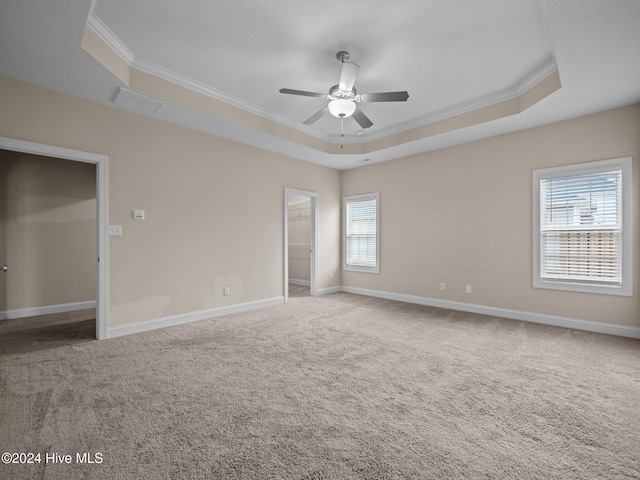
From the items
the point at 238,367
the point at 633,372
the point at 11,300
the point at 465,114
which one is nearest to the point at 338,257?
the point at 465,114

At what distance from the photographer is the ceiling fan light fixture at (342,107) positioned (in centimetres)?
329

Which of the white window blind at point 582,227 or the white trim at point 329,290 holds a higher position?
the white window blind at point 582,227

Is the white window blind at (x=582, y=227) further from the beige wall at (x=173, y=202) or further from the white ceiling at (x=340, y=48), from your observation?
the beige wall at (x=173, y=202)

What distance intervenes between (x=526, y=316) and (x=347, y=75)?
414 centimetres

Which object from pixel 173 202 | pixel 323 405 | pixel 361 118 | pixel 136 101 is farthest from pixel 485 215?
pixel 136 101

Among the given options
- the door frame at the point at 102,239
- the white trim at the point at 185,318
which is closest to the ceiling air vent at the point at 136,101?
the door frame at the point at 102,239

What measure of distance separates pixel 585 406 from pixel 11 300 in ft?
22.5

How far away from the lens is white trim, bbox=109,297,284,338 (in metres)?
3.68

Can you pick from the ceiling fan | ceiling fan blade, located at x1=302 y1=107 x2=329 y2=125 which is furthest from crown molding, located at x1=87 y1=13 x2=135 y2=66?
ceiling fan blade, located at x1=302 y1=107 x2=329 y2=125

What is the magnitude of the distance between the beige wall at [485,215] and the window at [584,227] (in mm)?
102

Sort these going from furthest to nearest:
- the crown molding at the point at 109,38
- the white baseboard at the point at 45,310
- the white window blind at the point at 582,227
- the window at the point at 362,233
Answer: the window at the point at 362,233, the white baseboard at the point at 45,310, the white window blind at the point at 582,227, the crown molding at the point at 109,38

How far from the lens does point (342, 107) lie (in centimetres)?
334

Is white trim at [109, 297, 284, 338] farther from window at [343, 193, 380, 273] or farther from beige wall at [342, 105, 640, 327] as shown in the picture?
beige wall at [342, 105, 640, 327]

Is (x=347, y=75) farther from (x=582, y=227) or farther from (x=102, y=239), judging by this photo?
(x=582, y=227)
